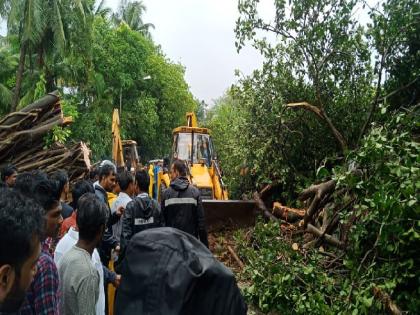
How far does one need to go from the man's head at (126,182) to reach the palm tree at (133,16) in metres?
36.8

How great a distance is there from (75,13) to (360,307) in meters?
21.1

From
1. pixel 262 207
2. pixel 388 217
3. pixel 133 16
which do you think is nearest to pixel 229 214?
pixel 262 207

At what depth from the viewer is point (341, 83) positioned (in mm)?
8078

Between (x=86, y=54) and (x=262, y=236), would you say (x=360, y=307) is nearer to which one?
(x=262, y=236)

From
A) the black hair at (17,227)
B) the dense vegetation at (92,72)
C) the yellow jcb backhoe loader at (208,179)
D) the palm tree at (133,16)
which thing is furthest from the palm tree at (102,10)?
the black hair at (17,227)

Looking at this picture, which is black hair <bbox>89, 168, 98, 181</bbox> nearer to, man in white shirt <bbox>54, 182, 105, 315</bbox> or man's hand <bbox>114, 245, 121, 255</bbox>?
man's hand <bbox>114, 245, 121, 255</bbox>

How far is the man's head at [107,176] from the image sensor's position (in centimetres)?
518

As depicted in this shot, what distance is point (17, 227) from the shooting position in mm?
1481

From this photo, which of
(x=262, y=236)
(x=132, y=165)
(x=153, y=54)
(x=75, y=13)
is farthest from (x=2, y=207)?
(x=153, y=54)

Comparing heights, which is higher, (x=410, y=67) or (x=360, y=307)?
(x=410, y=67)

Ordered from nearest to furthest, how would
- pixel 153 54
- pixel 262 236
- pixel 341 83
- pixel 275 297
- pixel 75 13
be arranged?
pixel 275 297
pixel 262 236
pixel 341 83
pixel 75 13
pixel 153 54

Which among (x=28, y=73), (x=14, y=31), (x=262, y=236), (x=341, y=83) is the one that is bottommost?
(x=262, y=236)

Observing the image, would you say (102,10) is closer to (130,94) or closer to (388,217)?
(130,94)

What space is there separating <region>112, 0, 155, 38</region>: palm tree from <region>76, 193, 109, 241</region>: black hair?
39.1 meters
